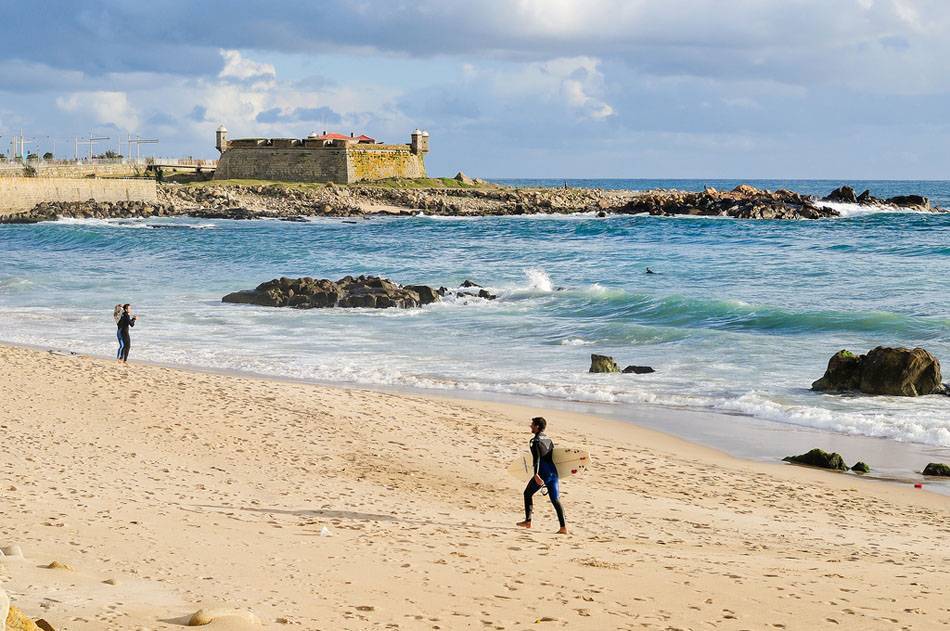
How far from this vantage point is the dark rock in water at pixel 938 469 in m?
11.8

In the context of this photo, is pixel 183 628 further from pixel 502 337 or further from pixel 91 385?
pixel 502 337

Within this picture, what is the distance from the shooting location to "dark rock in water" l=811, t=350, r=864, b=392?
16.6m

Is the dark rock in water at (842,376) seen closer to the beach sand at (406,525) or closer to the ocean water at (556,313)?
the ocean water at (556,313)

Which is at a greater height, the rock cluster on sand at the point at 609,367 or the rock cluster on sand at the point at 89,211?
the rock cluster on sand at the point at 89,211

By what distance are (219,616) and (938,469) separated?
8.58 meters

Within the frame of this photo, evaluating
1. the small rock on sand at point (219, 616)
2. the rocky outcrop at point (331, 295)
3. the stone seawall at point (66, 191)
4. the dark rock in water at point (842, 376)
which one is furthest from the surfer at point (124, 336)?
the stone seawall at point (66, 191)

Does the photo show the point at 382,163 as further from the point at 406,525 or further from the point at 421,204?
the point at 406,525

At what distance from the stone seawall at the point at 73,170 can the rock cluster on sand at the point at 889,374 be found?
67.5 meters

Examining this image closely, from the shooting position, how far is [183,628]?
5.84 meters

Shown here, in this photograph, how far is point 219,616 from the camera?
19.5 feet

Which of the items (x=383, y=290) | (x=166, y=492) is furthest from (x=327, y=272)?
(x=166, y=492)

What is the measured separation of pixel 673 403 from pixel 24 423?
28.8ft

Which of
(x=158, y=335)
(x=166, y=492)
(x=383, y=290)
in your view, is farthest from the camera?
(x=383, y=290)

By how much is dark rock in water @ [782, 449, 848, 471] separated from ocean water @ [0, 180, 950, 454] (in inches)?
77.5
